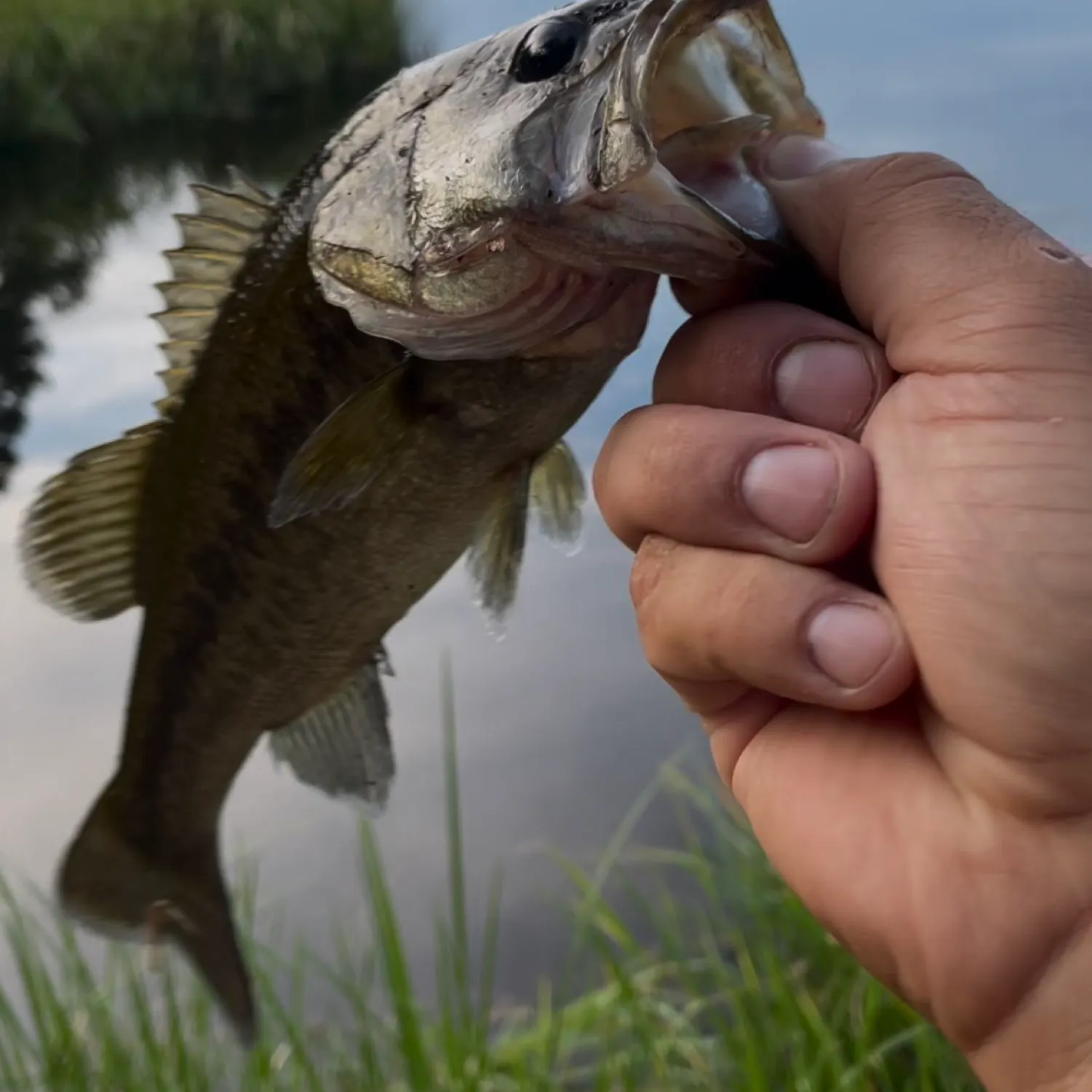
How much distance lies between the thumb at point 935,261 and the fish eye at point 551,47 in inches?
8.4

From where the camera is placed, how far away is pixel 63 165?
1080 cm

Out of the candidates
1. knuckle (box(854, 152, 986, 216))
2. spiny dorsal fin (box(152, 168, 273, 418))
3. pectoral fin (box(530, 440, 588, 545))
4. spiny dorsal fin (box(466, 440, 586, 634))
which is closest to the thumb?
knuckle (box(854, 152, 986, 216))

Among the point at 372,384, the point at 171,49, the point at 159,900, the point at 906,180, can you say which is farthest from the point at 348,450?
the point at 171,49

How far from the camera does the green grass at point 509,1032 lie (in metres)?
1.98

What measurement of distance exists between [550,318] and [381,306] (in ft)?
0.60

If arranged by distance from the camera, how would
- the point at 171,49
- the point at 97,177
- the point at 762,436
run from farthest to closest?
the point at 97,177
the point at 171,49
the point at 762,436

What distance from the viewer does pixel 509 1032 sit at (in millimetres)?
2615

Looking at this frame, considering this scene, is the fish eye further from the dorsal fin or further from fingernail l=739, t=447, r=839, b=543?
the dorsal fin

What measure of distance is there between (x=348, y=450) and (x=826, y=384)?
49 cm

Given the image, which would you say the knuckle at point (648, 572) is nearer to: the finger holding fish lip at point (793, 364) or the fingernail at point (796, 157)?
the finger holding fish lip at point (793, 364)

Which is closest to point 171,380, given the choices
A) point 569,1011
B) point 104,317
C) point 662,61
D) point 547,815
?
point 662,61

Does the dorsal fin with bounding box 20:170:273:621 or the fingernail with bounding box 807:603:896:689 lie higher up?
the dorsal fin with bounding box 20:170:273:621

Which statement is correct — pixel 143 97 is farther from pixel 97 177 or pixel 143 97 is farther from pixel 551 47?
pixel 551 47

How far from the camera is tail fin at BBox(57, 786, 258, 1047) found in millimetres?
1910
